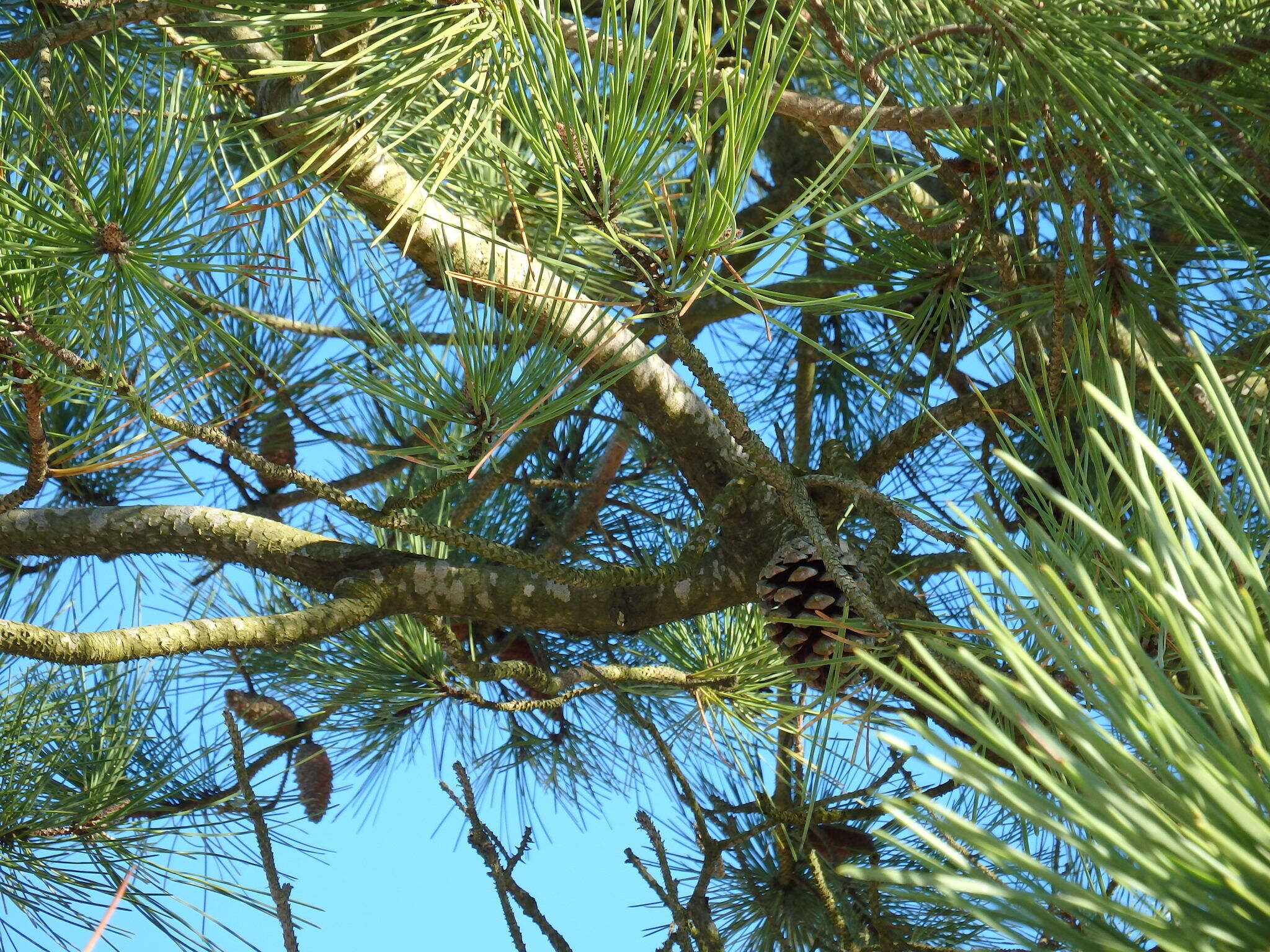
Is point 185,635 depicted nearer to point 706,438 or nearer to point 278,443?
point 706,438

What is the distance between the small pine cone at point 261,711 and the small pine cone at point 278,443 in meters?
0.23

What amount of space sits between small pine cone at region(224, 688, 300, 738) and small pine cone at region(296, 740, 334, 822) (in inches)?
1.1

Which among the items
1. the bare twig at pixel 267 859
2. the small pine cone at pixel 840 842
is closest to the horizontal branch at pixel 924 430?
the small pine cone at pixel 840 842

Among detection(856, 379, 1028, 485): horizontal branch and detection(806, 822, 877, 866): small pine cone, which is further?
detection(806, 822, 877, 866): small pine cone

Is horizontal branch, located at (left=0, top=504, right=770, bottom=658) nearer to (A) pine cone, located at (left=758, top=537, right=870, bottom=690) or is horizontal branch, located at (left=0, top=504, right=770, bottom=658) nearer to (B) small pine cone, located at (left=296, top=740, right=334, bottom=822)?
(A) pine cone, located at (left=758, top=537, right=870, bottom=690)

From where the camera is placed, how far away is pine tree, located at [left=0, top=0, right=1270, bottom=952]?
0.76ft

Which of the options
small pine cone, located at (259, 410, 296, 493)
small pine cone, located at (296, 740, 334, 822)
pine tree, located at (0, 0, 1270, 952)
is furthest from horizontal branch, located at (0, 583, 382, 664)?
small pine cone, located at (259, 410, 296, 493)

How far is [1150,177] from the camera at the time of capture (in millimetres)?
582

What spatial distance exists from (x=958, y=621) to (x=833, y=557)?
79 centimetres

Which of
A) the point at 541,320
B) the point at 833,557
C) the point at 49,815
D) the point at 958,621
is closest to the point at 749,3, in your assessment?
the point at 833,557

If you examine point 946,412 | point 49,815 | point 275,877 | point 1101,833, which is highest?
point 946,412

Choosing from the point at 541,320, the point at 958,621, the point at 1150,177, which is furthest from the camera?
the point at 958,621

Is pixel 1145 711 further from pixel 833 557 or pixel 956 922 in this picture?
pixel 956 922

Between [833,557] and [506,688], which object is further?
[506,688]
